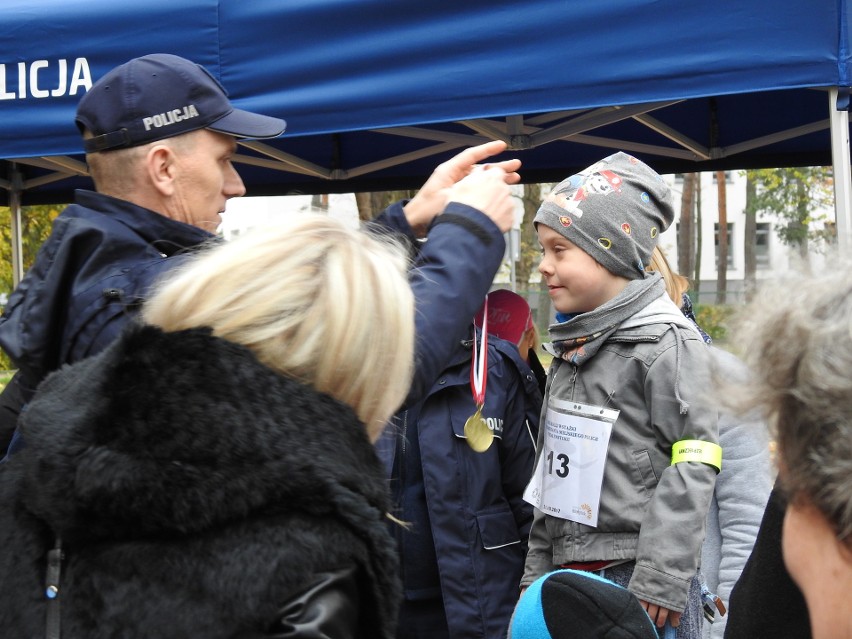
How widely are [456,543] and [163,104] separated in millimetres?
1409

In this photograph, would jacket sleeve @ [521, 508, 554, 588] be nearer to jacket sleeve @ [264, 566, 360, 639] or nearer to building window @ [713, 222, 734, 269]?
jacket sleeve @ [264, 566, 360, 639]

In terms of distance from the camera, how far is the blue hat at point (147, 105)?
1700 mm

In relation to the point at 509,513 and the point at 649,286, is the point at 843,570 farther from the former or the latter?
the point at 509,513

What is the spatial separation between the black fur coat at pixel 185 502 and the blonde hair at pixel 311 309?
1.4 inches

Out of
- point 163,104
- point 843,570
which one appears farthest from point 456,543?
point 843,570

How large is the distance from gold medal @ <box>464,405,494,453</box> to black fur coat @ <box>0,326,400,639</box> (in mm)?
1425

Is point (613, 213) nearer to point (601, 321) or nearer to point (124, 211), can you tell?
point (601, 321)

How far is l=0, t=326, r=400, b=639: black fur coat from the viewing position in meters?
0.99

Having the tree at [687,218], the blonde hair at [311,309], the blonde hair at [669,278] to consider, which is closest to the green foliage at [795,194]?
the tree at [687,218]

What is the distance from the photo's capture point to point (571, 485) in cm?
228

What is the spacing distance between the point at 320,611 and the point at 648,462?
1369mm

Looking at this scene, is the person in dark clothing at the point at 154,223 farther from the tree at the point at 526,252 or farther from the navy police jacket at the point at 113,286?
the tree at the point at 526,252

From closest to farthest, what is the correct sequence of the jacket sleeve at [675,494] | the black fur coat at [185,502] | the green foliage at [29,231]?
the black fur coat at [185,502] < the jacket sleeve at [675,494] < the green foliage at [29,231]

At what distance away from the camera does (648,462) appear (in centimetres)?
222
